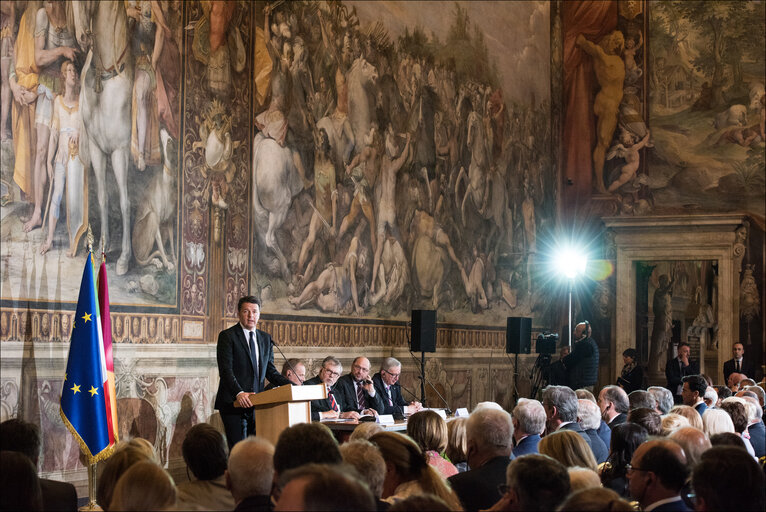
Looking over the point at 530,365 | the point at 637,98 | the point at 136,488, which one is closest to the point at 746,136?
the point at 637,98

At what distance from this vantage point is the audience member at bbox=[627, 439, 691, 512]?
16.3ft

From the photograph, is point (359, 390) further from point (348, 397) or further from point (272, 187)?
point (272, 187)

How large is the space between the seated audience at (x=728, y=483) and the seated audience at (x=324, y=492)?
2.03 meters

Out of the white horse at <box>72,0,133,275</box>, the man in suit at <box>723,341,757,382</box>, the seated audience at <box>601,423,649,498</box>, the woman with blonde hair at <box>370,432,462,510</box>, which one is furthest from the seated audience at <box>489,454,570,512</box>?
the man in suit at <box>723,341,757,382</box>

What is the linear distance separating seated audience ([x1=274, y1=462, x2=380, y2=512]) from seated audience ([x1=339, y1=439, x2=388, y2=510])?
5.13ft

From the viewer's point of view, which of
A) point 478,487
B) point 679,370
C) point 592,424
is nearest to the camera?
point 478,487

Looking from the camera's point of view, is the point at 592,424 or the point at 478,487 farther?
the point at 592,424

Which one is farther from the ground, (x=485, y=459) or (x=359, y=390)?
(x=485, y=459)

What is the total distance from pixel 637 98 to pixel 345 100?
919 centimetres

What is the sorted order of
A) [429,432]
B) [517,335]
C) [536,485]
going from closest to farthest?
[536,485] < [429,432] < [517,335]

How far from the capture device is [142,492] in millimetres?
3797

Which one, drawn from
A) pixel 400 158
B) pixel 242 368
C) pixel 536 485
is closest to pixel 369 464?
pixel 536 485

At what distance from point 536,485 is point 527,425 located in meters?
3.05

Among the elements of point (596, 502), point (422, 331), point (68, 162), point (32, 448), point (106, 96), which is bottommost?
point (32, 448)
